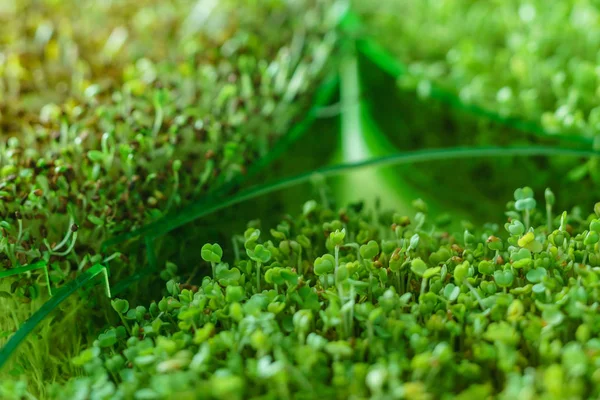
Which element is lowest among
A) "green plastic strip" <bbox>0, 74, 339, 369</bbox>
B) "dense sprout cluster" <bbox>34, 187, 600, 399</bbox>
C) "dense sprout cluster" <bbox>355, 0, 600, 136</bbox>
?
"dense sprout cluster" <bbox>34, 187, 600, 399</bbox>

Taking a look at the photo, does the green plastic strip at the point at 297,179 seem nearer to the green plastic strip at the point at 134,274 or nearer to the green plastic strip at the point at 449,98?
the green plastic strip at the point at 134,274

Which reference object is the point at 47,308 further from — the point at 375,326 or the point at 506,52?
the point at 506,52

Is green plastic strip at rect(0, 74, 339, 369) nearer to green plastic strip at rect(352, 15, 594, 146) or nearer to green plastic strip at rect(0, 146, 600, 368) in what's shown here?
green plastic strip at rect(0, 146, 600, 368)

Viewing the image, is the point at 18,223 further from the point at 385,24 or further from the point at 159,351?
the point at 385,24

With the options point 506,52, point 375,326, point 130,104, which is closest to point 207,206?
point 130,104

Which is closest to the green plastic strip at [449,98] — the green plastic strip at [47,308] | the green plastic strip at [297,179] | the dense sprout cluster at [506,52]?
the dense sprout cluster at [506,52]

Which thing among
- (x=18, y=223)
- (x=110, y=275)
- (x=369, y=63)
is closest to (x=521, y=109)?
(x=369, y=63)

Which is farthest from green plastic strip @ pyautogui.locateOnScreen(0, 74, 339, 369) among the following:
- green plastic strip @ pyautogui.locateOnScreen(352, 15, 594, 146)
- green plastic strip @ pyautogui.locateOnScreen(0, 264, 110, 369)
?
green plastic strip @ pyautogui.locateOnScreen(352, 15, 594, 146)
